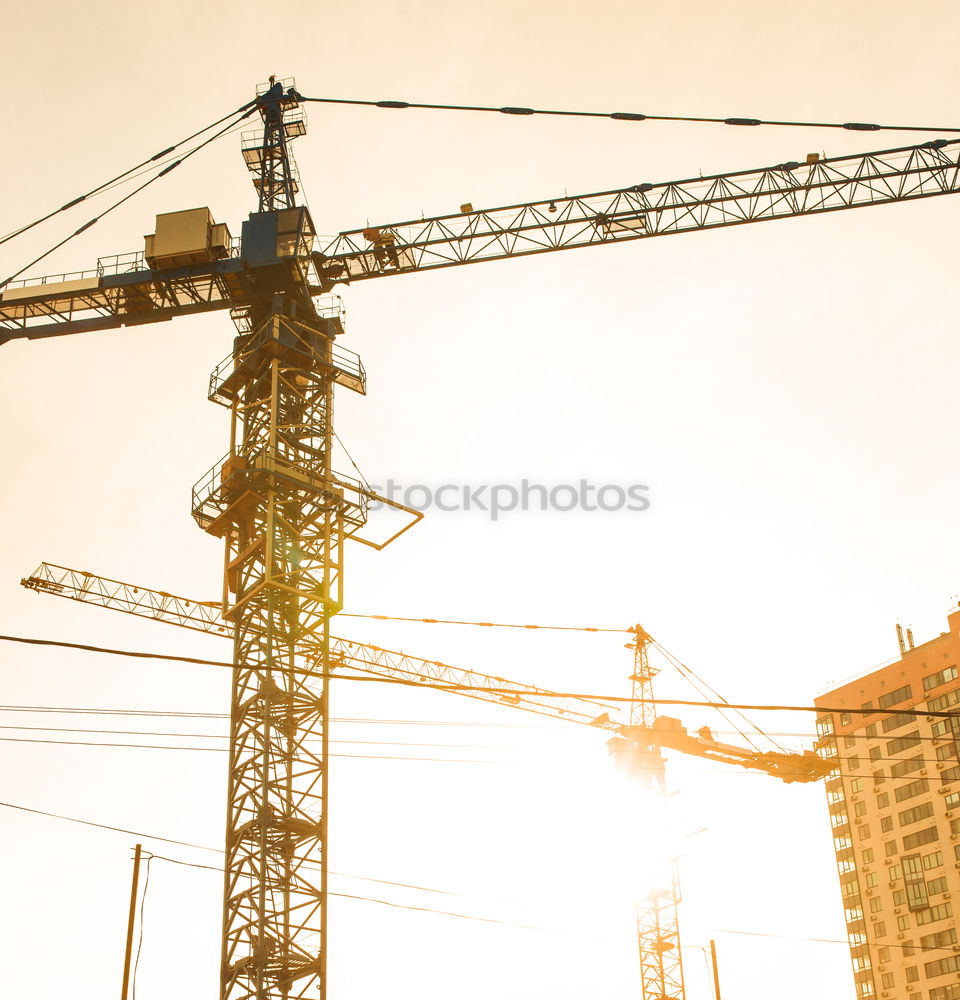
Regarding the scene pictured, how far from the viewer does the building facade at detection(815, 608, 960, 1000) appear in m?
80.3

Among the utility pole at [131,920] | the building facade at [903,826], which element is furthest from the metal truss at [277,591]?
the building facade at [903,826]

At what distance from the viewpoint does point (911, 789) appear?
86.1 metres

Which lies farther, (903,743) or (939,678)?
(903,743)

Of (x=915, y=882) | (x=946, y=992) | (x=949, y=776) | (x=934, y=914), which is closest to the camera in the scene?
(x=946, y=992)

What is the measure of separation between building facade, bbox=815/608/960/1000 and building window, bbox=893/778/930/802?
0.08m

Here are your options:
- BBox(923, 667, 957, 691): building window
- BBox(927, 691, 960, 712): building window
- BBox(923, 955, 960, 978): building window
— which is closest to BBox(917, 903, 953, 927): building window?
BBox(923, 955, 960, 978): building window

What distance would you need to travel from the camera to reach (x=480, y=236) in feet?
143

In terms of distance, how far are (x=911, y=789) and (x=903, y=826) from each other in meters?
2.60

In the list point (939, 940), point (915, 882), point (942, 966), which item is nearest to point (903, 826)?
point (915, 882)

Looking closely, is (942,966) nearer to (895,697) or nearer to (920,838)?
(920,838)

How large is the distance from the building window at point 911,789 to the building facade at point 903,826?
0.08 metres

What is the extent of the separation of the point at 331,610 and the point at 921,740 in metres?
64.0

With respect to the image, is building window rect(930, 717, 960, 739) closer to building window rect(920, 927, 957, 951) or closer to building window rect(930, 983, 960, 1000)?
building window rect(920, 927, 957, 951)

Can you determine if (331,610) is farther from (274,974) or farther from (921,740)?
(921,740)
